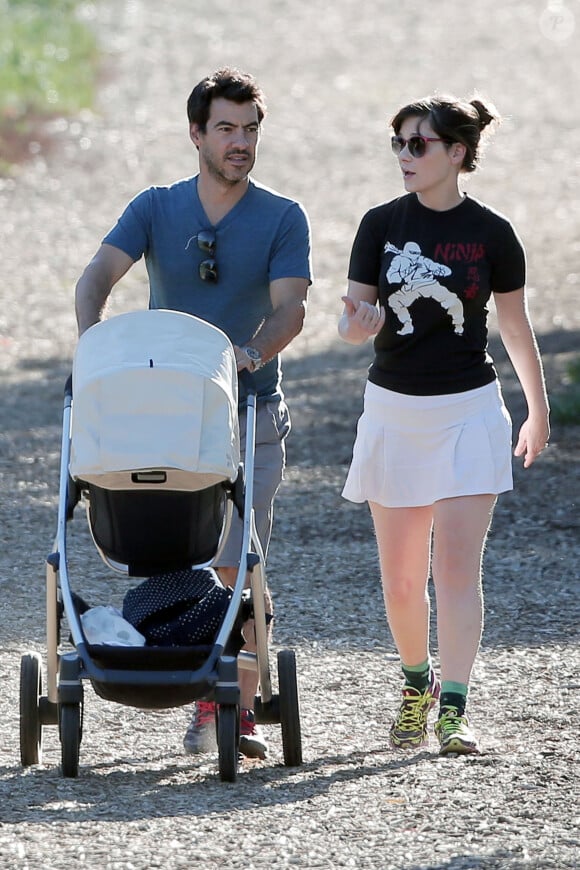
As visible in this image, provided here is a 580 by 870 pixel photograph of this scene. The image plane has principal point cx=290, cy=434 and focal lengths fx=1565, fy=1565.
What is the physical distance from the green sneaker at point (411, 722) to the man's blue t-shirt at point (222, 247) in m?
1.25

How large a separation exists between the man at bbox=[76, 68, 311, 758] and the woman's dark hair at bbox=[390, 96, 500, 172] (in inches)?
18.3

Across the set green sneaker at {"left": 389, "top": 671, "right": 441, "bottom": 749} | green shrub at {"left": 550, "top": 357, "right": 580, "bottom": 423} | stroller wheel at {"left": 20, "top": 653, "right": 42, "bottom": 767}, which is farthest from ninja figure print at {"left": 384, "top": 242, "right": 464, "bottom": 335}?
green shrub at {"left": 550, "top": 357, "right": 580, "bottom": 423}

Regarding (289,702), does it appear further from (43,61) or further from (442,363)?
(43,61)

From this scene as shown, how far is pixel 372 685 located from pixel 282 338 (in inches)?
62.2

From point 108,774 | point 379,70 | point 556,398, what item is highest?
point 379,70

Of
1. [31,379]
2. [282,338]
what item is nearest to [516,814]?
Answer: [282,338]

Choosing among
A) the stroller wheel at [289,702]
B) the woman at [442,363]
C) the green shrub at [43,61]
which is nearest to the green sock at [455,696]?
the woman at [442,363]

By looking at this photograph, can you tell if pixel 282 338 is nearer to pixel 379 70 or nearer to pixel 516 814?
pixel 516 814

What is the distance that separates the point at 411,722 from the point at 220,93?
201cm

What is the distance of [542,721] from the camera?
5160 millimetres

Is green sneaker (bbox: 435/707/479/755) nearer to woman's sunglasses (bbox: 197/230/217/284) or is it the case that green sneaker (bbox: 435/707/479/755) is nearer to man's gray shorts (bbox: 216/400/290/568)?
man's gray shorts (bbox: 216/400/290/568)

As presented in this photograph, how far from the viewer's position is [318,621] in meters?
6.52

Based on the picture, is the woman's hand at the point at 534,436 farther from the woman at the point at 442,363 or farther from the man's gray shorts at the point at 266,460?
the man's gray shorts at the point at 266,460

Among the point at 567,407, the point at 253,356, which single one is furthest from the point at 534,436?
the point at 567,407
